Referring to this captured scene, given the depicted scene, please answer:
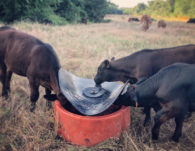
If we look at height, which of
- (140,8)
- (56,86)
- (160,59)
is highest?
(140,8)

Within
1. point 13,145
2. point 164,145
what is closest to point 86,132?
point 13,145

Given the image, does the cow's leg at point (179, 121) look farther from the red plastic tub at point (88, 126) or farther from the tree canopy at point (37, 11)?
the tree canopy at point (37, 11)

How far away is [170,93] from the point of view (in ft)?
10.3

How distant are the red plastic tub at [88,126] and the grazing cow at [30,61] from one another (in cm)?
42

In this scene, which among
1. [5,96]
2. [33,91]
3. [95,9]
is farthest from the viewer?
[95,9]

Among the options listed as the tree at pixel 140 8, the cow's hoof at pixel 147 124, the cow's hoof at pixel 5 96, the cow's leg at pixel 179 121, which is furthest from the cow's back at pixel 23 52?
the tree at pixel 140 8

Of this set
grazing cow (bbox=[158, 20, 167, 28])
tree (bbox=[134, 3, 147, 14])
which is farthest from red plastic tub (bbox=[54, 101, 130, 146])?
tree (bbox=[134, 3, 147, 14])

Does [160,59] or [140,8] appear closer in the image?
[160,59]

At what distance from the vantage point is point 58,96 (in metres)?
3.33

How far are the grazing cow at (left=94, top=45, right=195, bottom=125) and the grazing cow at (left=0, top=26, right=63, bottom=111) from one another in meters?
1.14

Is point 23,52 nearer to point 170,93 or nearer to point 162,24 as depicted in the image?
point 170,93

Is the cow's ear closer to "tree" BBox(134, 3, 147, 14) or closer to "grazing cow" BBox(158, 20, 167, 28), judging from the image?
"grazing cow" BBox(158, 20, 167, 28)

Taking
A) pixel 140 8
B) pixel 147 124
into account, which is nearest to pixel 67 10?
pixel 147 124

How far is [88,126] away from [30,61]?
1.84 metres
